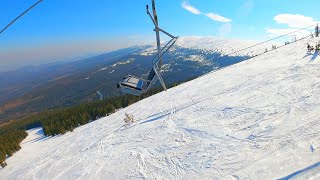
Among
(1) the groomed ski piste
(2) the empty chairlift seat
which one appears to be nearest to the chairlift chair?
(2) the empty chairlift seat

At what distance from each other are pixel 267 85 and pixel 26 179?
14564 mm

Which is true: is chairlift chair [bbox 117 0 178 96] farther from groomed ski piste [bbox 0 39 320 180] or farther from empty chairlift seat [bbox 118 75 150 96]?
groomed ski piste [bbox 0 39 320 180]

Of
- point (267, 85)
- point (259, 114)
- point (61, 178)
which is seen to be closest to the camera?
point (259, 114)

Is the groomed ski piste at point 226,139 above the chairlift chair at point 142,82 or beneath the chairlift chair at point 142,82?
beneath

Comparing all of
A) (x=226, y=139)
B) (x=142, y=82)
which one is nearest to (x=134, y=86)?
(x=142, y=82)

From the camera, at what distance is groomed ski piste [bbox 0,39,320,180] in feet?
29.5

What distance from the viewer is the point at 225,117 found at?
13844 mm

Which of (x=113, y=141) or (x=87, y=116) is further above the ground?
(x=113, y=141)

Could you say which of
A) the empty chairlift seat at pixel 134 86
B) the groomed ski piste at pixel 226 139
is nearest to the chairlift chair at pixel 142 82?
the empty chairlift seat at pixel 134 86

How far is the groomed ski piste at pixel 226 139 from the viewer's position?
29.5 ft

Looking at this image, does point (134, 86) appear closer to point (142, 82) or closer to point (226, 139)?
point (142, 82)

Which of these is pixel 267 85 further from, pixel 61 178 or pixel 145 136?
pixel 61 178

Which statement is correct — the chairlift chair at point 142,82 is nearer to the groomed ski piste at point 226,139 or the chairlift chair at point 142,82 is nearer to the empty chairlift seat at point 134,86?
the empty chairlift seat at point 134,86

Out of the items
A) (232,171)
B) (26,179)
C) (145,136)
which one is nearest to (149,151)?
(145,136)
